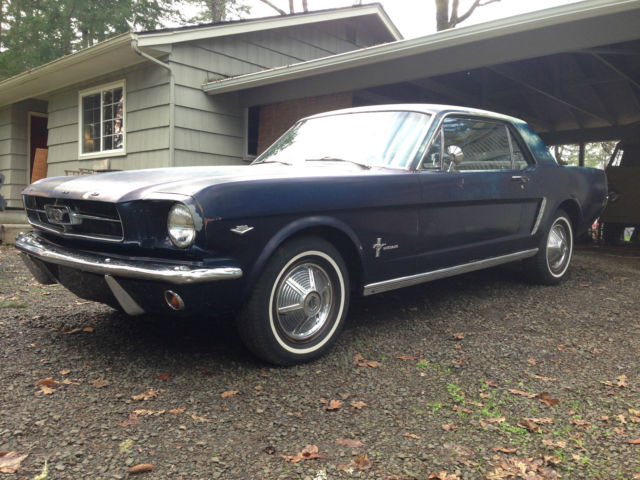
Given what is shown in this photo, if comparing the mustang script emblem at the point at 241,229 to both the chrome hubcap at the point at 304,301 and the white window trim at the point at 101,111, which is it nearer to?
the chrome hubcap at the point at 304,301

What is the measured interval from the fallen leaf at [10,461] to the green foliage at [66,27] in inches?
696

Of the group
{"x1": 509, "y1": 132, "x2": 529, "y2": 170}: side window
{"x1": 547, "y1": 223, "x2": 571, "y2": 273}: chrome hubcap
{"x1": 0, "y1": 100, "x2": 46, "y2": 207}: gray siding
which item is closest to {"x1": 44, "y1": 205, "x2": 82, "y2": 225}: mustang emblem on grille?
{"x1": 509, "y1": 132, "x2": 529, "y2": 170}: side window

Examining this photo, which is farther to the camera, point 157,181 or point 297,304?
point 297,304

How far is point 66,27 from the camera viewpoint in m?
17.8

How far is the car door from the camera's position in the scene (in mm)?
3742

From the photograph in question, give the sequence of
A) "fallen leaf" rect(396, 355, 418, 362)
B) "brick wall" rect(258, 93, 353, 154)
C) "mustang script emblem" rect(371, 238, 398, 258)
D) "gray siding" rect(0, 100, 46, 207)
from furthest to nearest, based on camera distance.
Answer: "gray siding" rect(0, 100, 46, 207) → "brick wall" rect(258, 93, 353, 154) → "mustang script emblem" rect(371, 238, 398, 258) → "fallen leaf" rect(396, 355, 418, 362)

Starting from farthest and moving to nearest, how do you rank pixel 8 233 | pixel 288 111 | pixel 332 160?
pixel 288 111 → pixel 8 233 → pixel 332 160

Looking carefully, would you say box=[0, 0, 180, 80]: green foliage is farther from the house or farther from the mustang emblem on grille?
the mustang emblem on grille

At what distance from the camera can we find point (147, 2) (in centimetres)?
1828

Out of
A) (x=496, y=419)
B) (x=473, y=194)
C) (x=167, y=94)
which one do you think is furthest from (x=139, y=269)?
(x=167, y=94)

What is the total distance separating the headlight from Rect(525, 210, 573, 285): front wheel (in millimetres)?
3587

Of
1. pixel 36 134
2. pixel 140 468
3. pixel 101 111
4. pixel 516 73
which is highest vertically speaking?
pixel 516 73

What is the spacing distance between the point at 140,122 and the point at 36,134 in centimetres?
540

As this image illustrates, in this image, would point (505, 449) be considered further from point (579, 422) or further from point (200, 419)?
point (200, 419)
